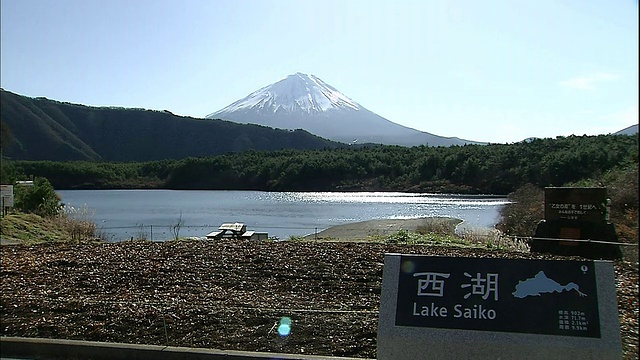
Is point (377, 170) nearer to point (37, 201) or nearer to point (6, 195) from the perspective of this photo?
point (37, 201)

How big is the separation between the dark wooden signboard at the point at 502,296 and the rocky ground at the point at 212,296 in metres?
1.02

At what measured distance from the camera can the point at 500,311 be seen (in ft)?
14.6

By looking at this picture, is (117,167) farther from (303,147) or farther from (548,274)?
(548,274)

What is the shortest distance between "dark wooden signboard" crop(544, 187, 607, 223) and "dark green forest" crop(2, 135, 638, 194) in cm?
610

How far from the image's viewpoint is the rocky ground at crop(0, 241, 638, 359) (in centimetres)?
606

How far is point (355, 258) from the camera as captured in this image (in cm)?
1046

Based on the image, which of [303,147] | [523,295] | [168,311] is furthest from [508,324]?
[303,147]

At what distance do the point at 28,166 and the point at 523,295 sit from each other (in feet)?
156

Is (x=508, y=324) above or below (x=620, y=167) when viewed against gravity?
below

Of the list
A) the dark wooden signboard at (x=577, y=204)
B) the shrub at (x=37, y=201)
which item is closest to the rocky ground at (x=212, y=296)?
the dark wooden signboard at (x=577, y=204)

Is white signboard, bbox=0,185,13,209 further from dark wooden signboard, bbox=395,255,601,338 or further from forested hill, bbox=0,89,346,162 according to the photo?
forested hill, bbox=0,89,346,162

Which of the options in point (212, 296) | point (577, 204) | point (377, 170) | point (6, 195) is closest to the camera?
point (212, 296)

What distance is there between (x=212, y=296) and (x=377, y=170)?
56978mm

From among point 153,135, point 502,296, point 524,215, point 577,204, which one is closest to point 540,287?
point 502,296
